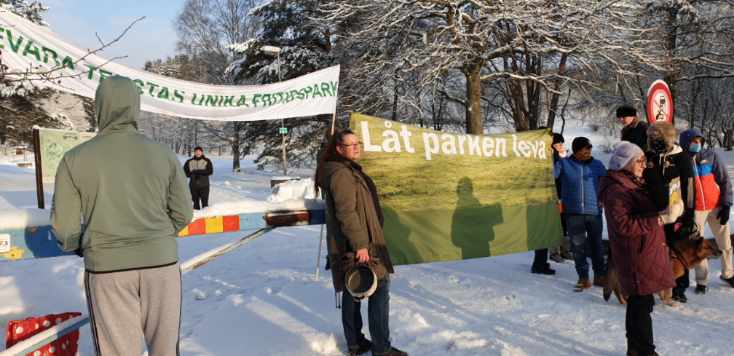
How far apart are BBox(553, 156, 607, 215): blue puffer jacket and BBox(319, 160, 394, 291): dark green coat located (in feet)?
9.85

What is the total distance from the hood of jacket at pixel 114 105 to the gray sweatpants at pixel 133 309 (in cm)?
68

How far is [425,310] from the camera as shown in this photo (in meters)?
4.86

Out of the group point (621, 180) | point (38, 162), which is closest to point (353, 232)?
point (621, 180)

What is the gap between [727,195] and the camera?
5.39 meters

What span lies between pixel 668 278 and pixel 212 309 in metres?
3.97

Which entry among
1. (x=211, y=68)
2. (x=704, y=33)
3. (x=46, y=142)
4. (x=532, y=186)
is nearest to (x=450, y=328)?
(x=532, y=186)

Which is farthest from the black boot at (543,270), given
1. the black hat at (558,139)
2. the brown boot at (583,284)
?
the black hat at (558,139)

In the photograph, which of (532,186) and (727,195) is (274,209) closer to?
(532,186)

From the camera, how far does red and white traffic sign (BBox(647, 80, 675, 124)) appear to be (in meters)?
6.18

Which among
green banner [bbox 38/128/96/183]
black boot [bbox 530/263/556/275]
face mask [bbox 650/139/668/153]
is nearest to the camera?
face mask [bbox 650/139/668/153]

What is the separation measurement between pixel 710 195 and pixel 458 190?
262 cm

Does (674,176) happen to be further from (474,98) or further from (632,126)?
(474,98)

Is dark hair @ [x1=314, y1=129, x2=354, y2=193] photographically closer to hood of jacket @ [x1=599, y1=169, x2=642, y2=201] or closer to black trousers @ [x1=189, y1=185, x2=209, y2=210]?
hood of jacket @ [x1=599, y1=169, x2=642, y2=201]

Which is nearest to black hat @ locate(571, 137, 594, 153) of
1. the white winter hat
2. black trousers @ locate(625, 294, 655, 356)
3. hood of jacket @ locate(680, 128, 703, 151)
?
hood of jacket @ locate(680, 128, 703, 151)
